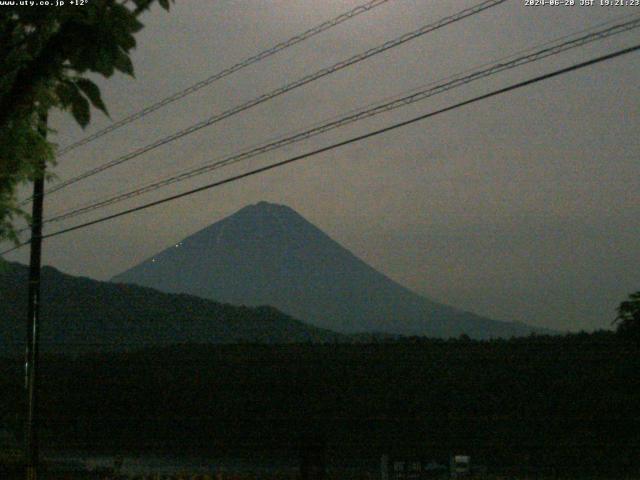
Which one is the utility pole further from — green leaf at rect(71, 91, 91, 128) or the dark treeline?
green leaf at rect(71, 91, 91, 128)

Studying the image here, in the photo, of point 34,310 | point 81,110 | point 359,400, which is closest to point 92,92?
point 81,110

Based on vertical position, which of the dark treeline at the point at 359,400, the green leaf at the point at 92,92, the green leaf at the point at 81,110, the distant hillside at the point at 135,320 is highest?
the distant hillside at the point at 135,320

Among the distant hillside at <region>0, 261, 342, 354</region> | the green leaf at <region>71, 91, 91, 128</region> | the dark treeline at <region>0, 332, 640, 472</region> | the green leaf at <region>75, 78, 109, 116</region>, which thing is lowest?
the dark treeline at <region>0, 332, 640, 472</region>

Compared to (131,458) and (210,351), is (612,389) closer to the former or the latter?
(131,458)

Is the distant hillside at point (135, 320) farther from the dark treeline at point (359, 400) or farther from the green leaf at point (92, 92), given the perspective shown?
the green leaf at point (92, 92)

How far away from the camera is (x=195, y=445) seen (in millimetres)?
38156

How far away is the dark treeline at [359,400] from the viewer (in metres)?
31.4

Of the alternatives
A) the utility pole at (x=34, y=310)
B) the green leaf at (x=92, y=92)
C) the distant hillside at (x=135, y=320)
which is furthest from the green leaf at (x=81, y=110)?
the distant hillside at (x=135, y=320)

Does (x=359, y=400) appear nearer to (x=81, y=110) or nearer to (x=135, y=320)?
(x=135, y=320)

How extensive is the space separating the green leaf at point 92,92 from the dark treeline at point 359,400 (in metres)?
24.7

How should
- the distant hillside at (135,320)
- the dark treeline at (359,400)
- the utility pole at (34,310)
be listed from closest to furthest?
the utility pole at (34,310) < the dark treeline at (359,400) < the distant hillside at (135,320)

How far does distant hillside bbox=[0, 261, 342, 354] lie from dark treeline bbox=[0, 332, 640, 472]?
11668mm

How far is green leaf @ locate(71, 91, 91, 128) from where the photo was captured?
3928 mm

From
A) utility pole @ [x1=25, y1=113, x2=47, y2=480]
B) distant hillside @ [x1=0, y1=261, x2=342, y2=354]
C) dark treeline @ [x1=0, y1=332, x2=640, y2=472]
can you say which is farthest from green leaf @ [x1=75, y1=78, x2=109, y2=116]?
distant hillside @ [x1=0, y1=261, x2=342, y2=354]
